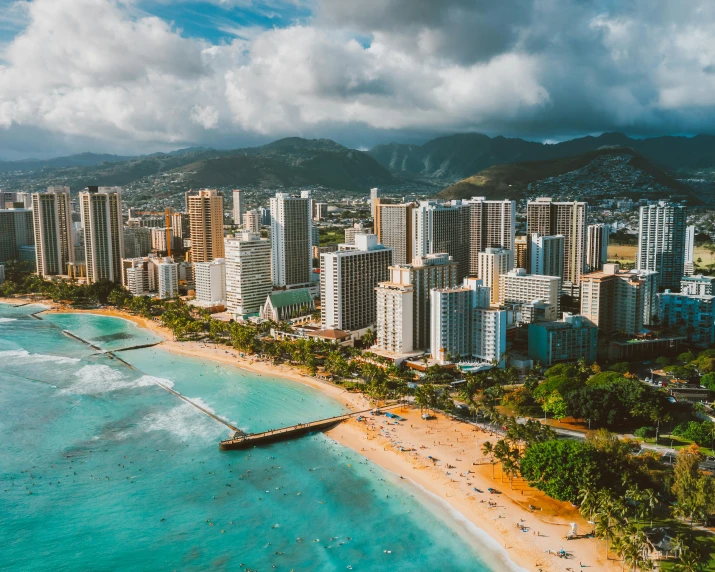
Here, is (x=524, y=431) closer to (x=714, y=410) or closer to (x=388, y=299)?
(x=714, y=410)

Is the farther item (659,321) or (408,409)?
(659,321)

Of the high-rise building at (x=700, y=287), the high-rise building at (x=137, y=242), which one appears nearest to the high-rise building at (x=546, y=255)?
the high-rise building at (x=700, y=287)

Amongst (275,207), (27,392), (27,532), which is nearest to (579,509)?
(27,532)

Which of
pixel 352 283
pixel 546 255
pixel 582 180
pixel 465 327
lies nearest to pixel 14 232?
pixel 352 283

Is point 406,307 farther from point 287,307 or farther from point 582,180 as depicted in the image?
point 582,180

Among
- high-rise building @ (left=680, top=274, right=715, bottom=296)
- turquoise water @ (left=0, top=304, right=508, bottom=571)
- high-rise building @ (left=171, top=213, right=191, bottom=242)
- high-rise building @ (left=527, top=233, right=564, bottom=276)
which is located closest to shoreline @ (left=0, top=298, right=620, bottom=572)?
turquoise water @ (left=0, top=304, right=508, bottom=571)

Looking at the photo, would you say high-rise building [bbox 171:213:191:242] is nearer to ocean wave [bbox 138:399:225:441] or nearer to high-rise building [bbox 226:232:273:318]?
high-rise building [bbox 226:232:273:318]

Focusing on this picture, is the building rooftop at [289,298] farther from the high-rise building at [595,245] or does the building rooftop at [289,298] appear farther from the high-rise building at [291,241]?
the high-rise building at [595,245]

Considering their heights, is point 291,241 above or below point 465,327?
above
